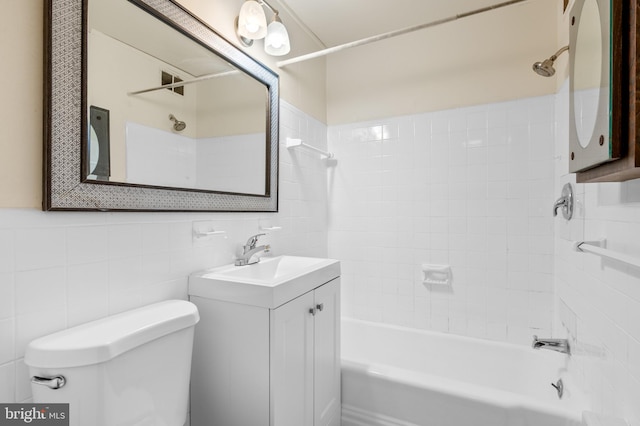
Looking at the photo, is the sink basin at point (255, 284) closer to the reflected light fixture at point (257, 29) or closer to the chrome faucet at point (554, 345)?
the chrome faucet at point (554, 345)

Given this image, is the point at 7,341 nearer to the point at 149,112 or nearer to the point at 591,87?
the point at 149,112

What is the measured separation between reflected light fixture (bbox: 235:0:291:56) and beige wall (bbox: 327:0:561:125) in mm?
886

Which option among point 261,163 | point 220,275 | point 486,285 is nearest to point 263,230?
point 261,163

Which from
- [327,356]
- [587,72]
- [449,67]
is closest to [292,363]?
[327,356]

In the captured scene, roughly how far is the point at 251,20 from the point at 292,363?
1.62 metres

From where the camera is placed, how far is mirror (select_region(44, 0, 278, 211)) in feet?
3.00

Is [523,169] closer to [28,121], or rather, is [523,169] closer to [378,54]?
[378,54]

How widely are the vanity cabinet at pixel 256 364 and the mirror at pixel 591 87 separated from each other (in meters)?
1.09

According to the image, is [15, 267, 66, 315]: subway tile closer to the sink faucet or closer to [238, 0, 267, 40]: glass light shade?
the sink faucet

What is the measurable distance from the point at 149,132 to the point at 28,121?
1.24 ft

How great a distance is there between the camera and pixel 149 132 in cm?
119

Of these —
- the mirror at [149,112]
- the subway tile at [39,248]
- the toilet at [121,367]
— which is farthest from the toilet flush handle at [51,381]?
the mirror at [149,112]

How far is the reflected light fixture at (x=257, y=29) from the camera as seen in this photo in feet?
5.04

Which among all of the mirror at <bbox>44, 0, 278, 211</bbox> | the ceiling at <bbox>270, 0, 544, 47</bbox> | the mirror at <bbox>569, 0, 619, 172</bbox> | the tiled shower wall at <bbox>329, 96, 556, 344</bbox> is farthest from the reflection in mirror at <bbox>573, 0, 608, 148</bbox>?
the mirror at <bbox>44, 0, 278, 211</bbox>
